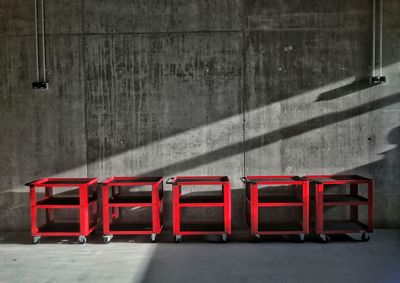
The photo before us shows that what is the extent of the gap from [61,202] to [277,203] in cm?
283

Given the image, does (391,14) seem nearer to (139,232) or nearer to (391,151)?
(391,151)

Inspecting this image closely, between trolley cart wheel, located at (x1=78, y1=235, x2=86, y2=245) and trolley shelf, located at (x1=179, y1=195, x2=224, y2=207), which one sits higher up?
trolley shelf, located at (x1=179, y1=195, x2=224, y2=207)

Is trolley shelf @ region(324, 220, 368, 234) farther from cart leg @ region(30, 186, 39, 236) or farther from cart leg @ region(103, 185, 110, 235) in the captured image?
cart leg @ region(30, 186, 39, 236)

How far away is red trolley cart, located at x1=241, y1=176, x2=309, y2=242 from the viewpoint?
473 centimetres

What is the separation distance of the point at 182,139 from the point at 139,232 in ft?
4.85

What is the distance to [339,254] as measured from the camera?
433 centimetres

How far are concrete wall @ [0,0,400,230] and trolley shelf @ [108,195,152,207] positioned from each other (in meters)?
0.45

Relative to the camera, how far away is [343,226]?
5.00 meters

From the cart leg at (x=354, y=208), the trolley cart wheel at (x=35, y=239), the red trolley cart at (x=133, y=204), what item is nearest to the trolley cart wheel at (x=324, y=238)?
the cart leg at (x=354, y=208)

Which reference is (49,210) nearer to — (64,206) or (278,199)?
(64,206)

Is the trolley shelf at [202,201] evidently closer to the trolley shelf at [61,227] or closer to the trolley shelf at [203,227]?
the trolley shelf at [203,227]

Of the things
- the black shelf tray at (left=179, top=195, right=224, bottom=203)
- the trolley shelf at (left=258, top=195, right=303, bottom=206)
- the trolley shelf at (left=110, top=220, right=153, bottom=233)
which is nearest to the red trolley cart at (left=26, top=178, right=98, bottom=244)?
the trolley shelf at (left=110, top=220, right=153, bottom=233)

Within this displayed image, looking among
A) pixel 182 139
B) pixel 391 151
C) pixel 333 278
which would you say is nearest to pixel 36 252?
pixel 182 139

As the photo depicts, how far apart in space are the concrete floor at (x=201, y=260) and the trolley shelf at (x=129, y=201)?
531 mm
